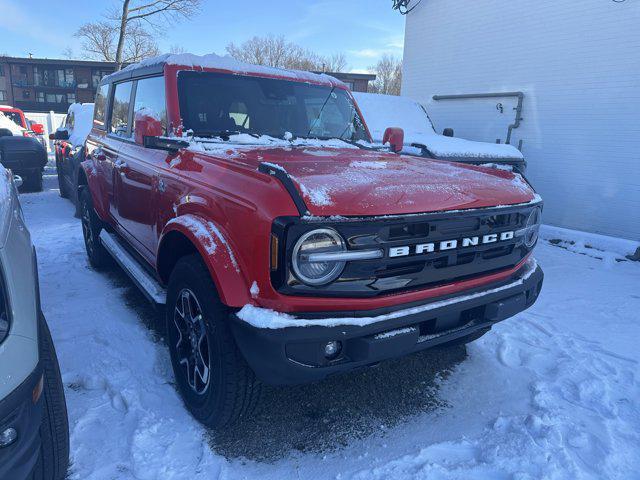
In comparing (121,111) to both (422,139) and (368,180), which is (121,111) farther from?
(422,139)

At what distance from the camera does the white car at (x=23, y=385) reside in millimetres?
1438

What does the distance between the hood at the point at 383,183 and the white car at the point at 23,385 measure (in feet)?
3.57

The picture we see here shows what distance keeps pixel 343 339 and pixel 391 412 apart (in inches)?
41.4

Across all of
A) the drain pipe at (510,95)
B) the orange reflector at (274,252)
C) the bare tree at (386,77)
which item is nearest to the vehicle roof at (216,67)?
the orange reflector at (274,252)

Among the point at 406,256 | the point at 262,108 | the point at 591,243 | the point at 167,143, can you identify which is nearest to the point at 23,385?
the point at 406,256

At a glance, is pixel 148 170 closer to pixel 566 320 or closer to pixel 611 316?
pixel 566 320

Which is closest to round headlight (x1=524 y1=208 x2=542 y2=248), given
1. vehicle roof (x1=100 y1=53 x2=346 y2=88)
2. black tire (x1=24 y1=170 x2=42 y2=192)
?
vehicle roof (x1=100 y1=53 x2=346 y2=88)

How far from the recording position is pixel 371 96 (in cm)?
814

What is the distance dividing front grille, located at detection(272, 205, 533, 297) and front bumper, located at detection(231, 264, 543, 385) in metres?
0.11

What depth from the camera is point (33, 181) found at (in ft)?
32.9

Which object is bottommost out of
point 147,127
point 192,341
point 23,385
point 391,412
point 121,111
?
point 391,412

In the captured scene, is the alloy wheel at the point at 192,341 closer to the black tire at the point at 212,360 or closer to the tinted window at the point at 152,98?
A: the black tire at the point at 212,360

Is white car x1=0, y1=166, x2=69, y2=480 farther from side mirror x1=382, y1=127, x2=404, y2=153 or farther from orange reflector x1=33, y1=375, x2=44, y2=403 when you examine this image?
side mirror x1=382, y1=127, x2=404, y2=153

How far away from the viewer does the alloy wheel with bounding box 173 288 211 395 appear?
2348 millimetres
